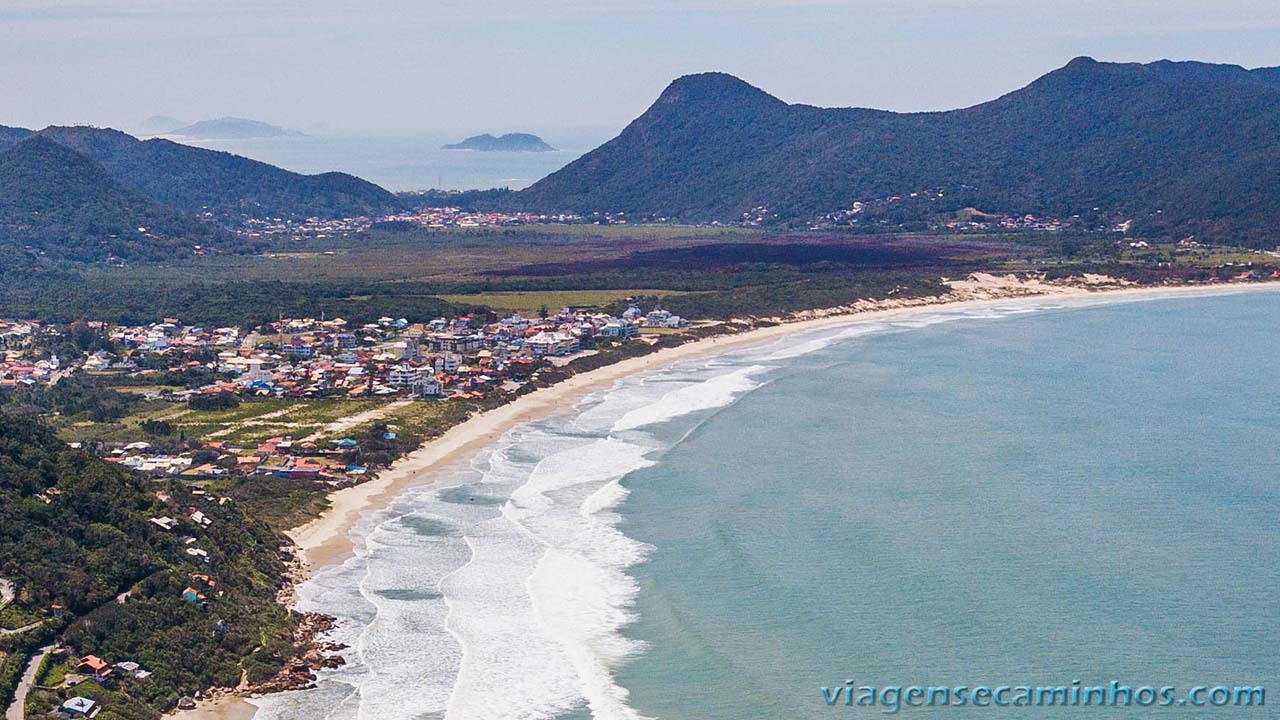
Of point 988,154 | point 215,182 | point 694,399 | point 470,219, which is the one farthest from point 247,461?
point 988,154

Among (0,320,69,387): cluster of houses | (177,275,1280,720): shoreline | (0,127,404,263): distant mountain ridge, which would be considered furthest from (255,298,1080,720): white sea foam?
(0,127,404,263): distant mountain ridge

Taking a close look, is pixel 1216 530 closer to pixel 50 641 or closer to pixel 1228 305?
pixel 50 641

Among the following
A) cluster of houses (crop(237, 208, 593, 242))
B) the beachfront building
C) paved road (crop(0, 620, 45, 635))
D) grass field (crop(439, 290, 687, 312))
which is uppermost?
cluster of houses (crop(237, 208, 593, 242))

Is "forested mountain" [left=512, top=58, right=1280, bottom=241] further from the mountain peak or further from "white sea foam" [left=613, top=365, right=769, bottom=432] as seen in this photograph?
"white sea foam" [left=613, top=365, right=769, bottom=432]

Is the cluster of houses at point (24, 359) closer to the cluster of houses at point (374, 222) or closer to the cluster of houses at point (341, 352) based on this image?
the cluster of houses at point (341, 352)

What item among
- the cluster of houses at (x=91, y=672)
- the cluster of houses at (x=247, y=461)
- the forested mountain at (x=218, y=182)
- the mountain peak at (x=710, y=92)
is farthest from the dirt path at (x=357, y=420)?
the mountain peak at (x=710, y=92)
